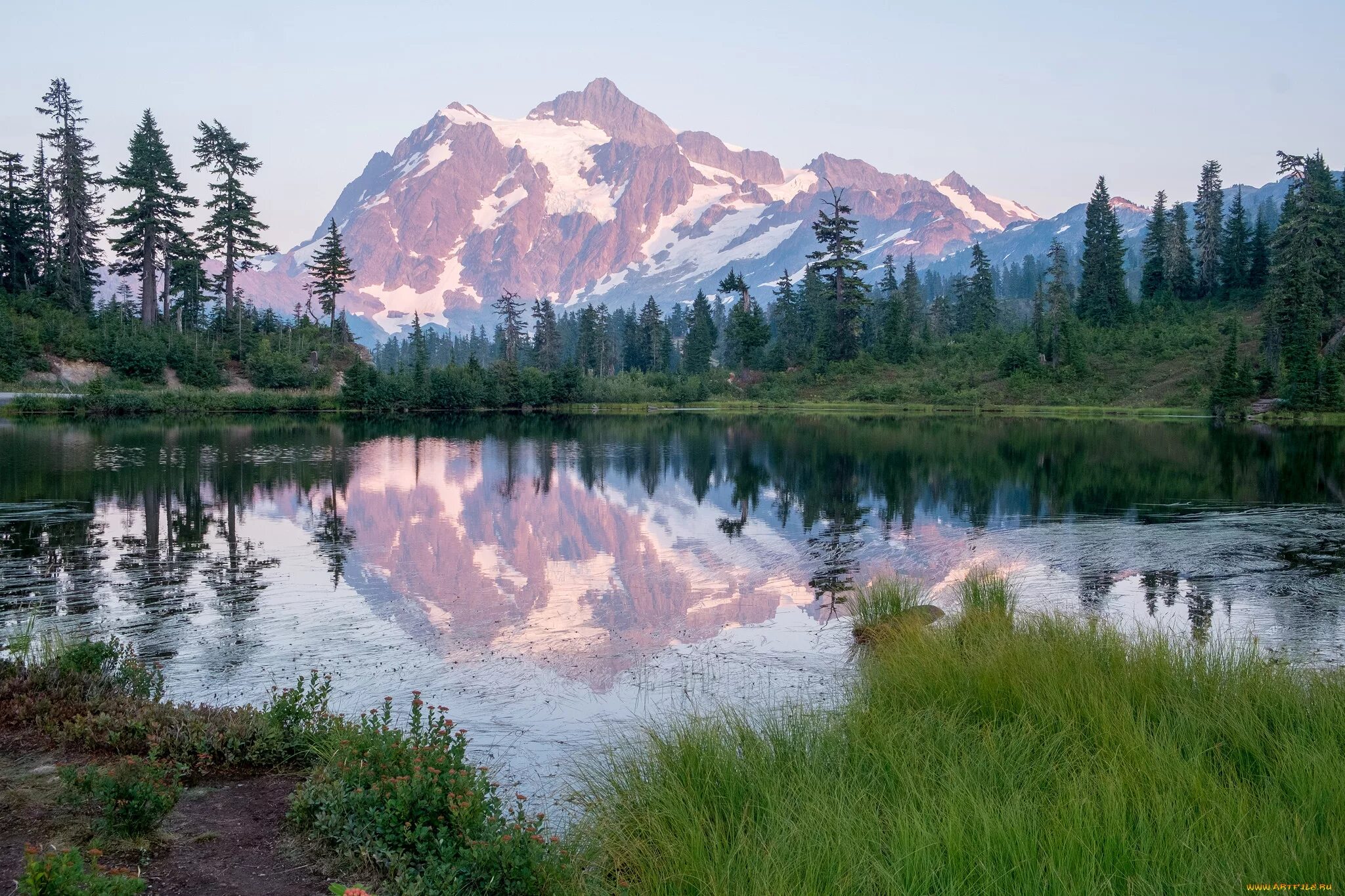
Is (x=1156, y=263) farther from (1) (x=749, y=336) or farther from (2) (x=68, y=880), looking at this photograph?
(2) (x=68, y=880)

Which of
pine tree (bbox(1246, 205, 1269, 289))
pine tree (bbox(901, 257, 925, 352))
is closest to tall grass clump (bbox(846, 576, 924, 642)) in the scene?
pine tree (bbox(1246, 205, 1269, 289))

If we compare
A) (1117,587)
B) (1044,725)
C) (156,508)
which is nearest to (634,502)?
(156,508)

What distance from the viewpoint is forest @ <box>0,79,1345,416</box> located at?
240ft

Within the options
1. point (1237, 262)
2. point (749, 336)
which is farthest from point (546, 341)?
point (1237, 262)

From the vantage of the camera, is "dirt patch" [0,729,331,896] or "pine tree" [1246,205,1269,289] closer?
"dirt patch" [0,729,331,896]

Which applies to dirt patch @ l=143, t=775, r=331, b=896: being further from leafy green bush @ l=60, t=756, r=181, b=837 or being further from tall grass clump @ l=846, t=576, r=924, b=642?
tall grass clump @ l=846, t=576, r=924, b=642

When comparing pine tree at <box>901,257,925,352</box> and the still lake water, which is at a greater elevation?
pine tree at <box>901,257,925,352</box>

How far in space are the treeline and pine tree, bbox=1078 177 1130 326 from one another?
260ft

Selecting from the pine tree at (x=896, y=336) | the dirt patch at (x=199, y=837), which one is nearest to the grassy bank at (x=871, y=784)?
the dirt patch at (x=199, y=837)

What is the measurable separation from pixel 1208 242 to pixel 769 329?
4825 centimetres

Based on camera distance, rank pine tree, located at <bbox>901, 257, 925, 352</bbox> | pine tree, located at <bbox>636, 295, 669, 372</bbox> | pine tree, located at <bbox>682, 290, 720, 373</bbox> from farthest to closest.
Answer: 1. pine tree, located at <bbox>636, 295, 669, 372</bbox>
2. pine tree, located at <bbox>901, 257, 925, 352</bbox>
3. pine tree, located at <bbox>682, 290, 720, 373</bbox>

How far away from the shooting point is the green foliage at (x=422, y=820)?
Answer: 5.41m

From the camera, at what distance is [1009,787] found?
5.91 meters

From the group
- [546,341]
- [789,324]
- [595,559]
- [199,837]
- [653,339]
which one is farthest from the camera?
[653,339]
